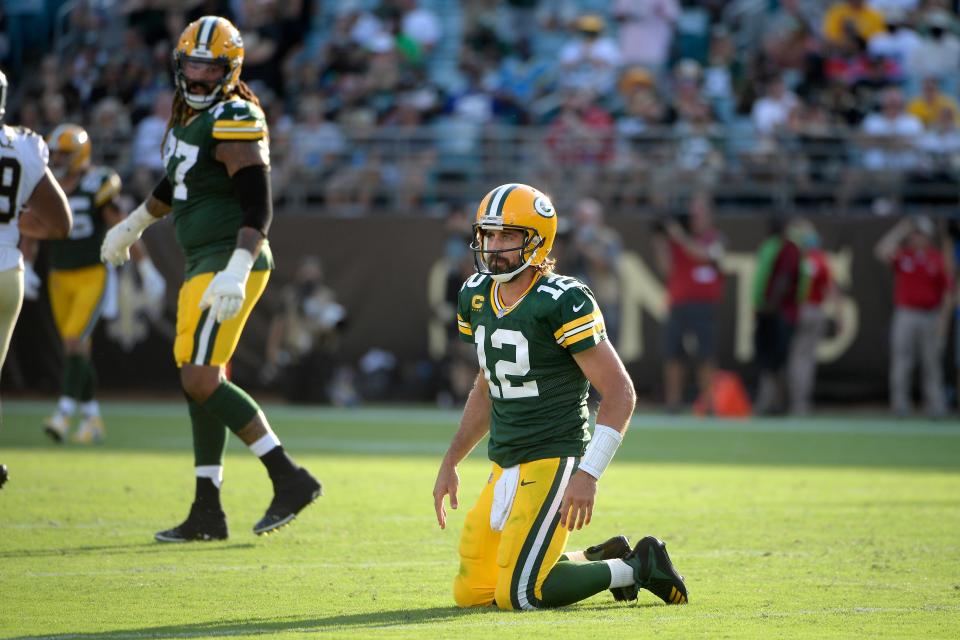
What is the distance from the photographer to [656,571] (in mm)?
5023

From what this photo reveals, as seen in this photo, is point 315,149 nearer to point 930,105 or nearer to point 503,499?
point 930,105

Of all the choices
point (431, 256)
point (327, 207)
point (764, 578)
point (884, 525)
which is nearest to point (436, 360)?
→ point (431, 256)

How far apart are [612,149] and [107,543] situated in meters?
10.7

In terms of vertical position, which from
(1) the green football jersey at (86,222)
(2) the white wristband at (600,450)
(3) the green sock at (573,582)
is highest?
(1) the green football jersey at (86,222)

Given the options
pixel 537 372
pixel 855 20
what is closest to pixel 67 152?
pixel 537 372

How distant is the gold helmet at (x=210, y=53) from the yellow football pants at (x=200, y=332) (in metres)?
0.77

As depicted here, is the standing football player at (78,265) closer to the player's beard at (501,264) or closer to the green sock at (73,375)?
the green sock at (73,375)

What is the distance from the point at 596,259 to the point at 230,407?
28.4 feet

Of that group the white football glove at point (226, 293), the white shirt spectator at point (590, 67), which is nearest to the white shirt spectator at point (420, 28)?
the white shirt spectator at point (590, 67)

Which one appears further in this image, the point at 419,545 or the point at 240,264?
the point at 419,545

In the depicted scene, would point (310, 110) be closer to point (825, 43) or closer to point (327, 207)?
point (327, 207)

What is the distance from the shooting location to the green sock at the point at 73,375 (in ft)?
34.5

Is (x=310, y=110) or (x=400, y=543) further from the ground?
(x=310, y=110)

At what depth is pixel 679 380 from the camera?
48.0 ft
